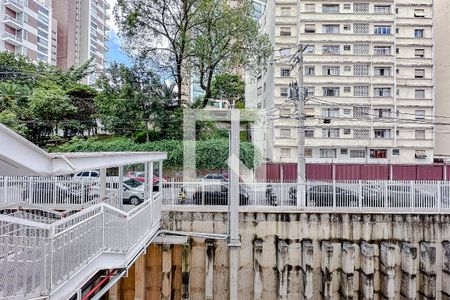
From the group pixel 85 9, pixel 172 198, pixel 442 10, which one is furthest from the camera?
pixel 85 9

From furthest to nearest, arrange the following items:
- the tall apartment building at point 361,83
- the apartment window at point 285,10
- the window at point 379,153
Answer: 1. the apartment window at point 285,10
2. the window at point 379,153
3. the tall apartment building at point 361,83

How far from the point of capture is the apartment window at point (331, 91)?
30.9 metres

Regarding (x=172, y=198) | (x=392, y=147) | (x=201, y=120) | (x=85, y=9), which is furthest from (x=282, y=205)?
(x=85, y=9)

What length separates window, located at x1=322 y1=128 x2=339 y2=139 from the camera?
31.0 m

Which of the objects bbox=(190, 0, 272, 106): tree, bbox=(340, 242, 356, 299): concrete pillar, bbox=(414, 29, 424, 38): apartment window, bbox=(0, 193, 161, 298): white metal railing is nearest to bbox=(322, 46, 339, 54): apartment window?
bbox=(414, 29, 424, 38): apartment window

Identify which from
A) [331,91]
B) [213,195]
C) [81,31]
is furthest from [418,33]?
[81,31]

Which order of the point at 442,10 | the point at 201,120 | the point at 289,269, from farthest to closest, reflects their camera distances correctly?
the point at 442,10 < the point at 201,120 < the point at 289,269

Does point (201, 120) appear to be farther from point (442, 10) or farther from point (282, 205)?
point (442, 10)

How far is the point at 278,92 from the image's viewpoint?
1235 inches

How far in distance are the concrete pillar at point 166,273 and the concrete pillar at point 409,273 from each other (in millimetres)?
6680

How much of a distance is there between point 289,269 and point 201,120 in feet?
49.1

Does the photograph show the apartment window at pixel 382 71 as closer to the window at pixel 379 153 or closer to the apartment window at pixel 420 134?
the apartment window at pixel 420 134

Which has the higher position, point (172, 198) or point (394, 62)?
point (394, 62)

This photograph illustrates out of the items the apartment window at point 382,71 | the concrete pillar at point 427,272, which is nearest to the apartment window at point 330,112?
the apartment window at point 382,71
